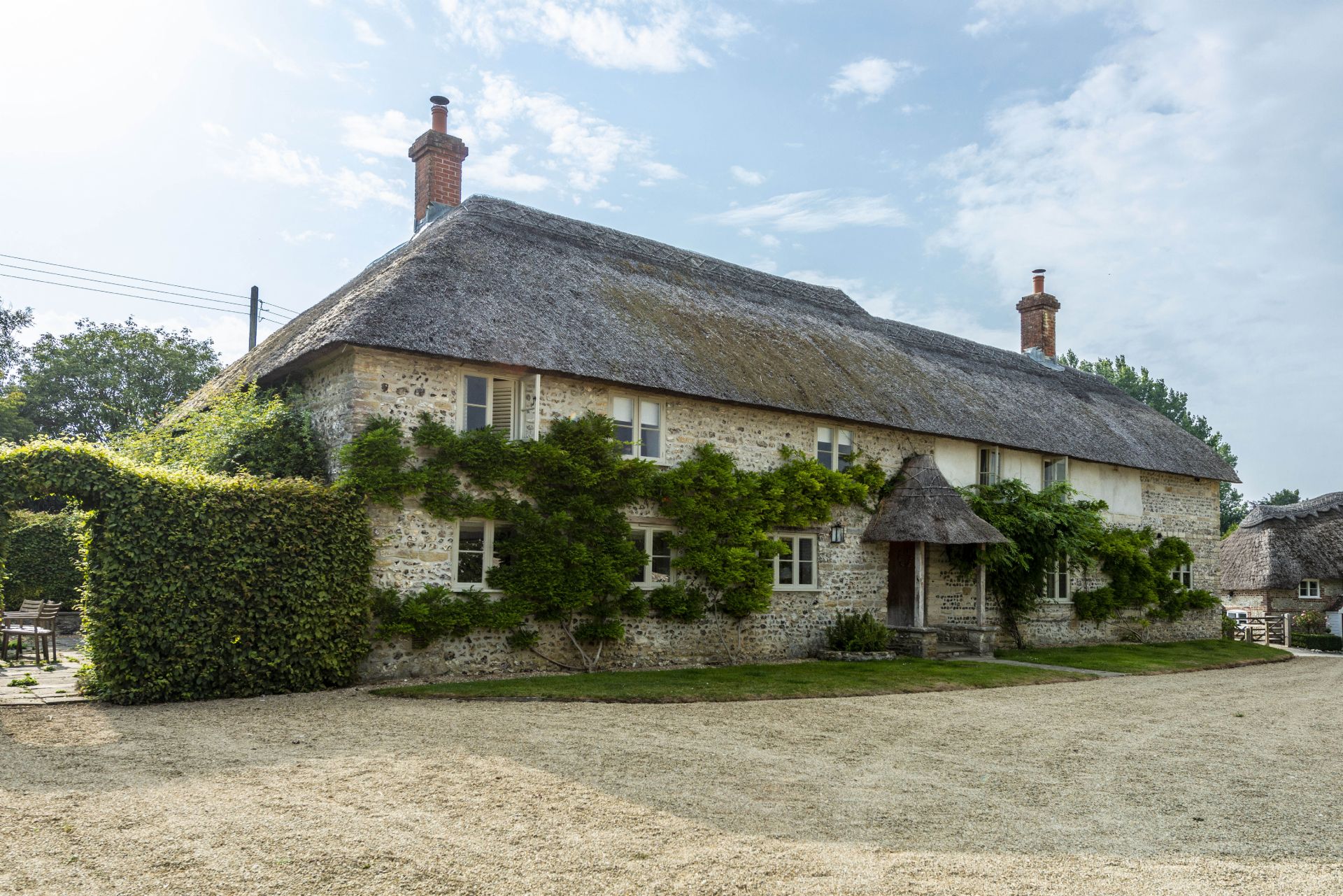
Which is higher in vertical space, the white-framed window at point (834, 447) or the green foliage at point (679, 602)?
the white-framed window at point (834, 447)

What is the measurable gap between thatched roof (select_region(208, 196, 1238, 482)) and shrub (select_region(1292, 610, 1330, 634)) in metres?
9.34

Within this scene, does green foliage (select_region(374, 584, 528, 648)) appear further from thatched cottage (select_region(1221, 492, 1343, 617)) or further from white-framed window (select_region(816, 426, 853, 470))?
thatched cottage (select_region(1221, 492, 1343, 617))

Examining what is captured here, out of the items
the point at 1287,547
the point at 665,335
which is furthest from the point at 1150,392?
the point at 665,335

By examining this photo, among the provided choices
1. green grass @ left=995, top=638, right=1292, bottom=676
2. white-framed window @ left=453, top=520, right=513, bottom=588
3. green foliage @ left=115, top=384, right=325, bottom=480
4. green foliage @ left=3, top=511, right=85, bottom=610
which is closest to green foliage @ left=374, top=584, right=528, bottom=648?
white-framed window @ left=453, top=520, right=513, bottom=588

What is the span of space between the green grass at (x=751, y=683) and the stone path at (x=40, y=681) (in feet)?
11.4

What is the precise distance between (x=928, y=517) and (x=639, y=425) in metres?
6.11

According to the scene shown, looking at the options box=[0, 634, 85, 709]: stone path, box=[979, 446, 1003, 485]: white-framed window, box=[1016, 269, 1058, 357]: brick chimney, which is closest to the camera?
box=[0, 634, 85, 709]: stone path

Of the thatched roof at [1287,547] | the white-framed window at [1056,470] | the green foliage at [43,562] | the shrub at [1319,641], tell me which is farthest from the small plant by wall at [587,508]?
the thatched roof at [1287,547]

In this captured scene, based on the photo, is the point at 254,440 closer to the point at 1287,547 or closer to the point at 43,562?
the point at 43,562

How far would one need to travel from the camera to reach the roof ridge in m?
17.5

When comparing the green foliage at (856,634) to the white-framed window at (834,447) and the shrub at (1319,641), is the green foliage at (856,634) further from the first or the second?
the shrub at (1319,641)

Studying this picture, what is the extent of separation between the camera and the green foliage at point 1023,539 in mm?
20141

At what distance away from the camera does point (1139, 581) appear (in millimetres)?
24125

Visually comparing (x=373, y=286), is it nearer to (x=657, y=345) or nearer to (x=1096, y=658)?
(x=657, y=345)
